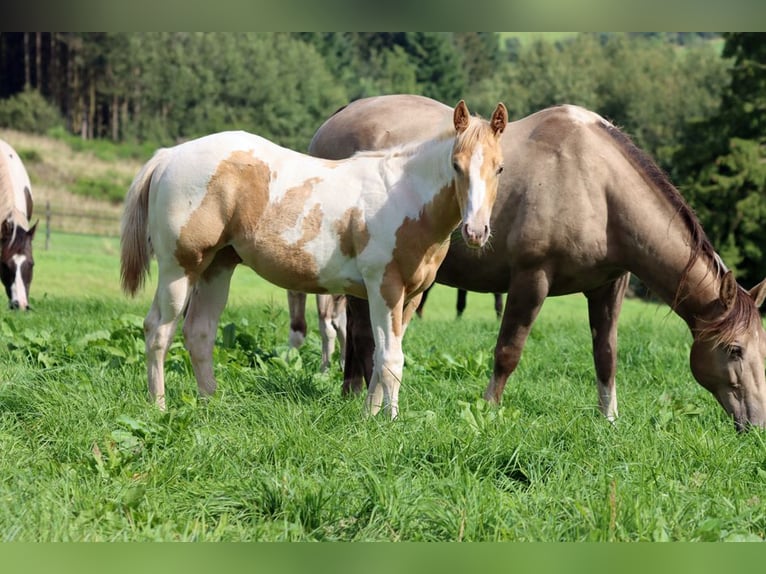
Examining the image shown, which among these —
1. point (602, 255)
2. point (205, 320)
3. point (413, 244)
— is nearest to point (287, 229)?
point (413, 244)

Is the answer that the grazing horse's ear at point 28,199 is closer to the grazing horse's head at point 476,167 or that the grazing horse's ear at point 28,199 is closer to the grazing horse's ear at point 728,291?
the grazing horse's head at point 476,167

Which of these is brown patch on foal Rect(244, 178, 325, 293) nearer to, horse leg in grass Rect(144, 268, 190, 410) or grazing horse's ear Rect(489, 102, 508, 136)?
horse leg in grass Rect(144, 268, 190, 410)

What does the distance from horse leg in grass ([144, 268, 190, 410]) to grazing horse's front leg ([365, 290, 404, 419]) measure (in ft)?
3.77

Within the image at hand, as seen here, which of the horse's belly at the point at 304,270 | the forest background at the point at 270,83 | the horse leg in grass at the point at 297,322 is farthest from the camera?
the forest background at the point at 270,83

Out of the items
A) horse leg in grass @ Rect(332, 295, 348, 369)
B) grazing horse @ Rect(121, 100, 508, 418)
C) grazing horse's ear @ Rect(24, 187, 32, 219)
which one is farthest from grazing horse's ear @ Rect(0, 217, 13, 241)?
grazing horse @ Rect(121, 100, 508, 418)

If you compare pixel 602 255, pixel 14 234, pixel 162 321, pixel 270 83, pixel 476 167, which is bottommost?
pixel 270 83

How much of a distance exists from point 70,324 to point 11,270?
318 centimetres

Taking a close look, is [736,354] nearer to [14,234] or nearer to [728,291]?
[728,291]

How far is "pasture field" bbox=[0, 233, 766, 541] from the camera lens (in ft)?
10.7

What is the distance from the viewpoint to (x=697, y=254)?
5.32m

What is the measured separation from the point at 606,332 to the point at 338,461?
2.84 meters

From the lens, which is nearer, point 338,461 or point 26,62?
point 338,461

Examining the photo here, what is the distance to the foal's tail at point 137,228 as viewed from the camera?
515 cm

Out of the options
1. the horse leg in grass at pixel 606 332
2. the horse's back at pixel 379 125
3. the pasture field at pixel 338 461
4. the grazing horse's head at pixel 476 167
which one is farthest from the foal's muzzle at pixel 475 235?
the horse's back at pixel 379 125
